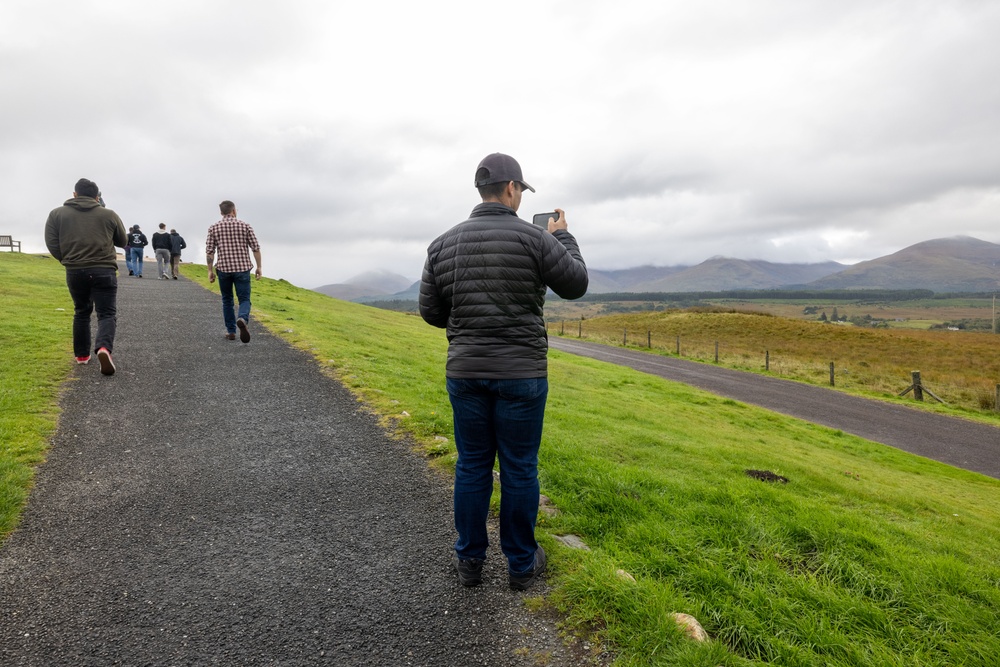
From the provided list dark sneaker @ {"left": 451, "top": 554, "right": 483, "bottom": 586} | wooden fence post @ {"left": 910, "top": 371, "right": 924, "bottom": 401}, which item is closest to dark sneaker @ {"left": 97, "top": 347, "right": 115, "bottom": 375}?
dark sneaker @ {"left": 451, "top": 554, "right": 483, "bottom": 586}

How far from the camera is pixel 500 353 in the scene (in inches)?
135

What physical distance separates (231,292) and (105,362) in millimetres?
3421

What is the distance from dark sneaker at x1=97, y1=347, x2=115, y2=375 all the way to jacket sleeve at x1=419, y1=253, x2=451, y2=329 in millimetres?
7121

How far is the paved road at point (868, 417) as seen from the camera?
17.4 meters

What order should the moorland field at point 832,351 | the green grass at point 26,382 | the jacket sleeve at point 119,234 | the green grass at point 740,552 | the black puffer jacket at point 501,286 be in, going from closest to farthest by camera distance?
the green grass at point 740,552, the black puffer jacket at point 501,286, the green grass at point 26,382, the jacket sleeve at point 119,234, the moorland field at point 832,351

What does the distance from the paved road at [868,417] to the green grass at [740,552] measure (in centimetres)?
953

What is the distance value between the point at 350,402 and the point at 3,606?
481cm

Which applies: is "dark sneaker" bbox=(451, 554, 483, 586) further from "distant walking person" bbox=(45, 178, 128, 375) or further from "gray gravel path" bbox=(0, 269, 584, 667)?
"distant walking person" bbox=(45, 178, 128, 375)

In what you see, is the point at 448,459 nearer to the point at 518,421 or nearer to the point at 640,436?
the point at 518,421

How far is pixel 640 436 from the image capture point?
922 centimetres

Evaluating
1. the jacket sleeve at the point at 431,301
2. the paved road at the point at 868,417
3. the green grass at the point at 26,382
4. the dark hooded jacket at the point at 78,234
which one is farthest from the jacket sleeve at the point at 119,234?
the paved road at the point at 868,417

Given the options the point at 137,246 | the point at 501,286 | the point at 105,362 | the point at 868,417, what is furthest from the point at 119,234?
the point at 868,417

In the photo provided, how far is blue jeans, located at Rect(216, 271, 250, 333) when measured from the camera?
10758 millimetres

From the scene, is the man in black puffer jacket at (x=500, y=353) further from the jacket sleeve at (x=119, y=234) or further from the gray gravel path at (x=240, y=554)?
the jacket sleeve at (x=119, y=234)
